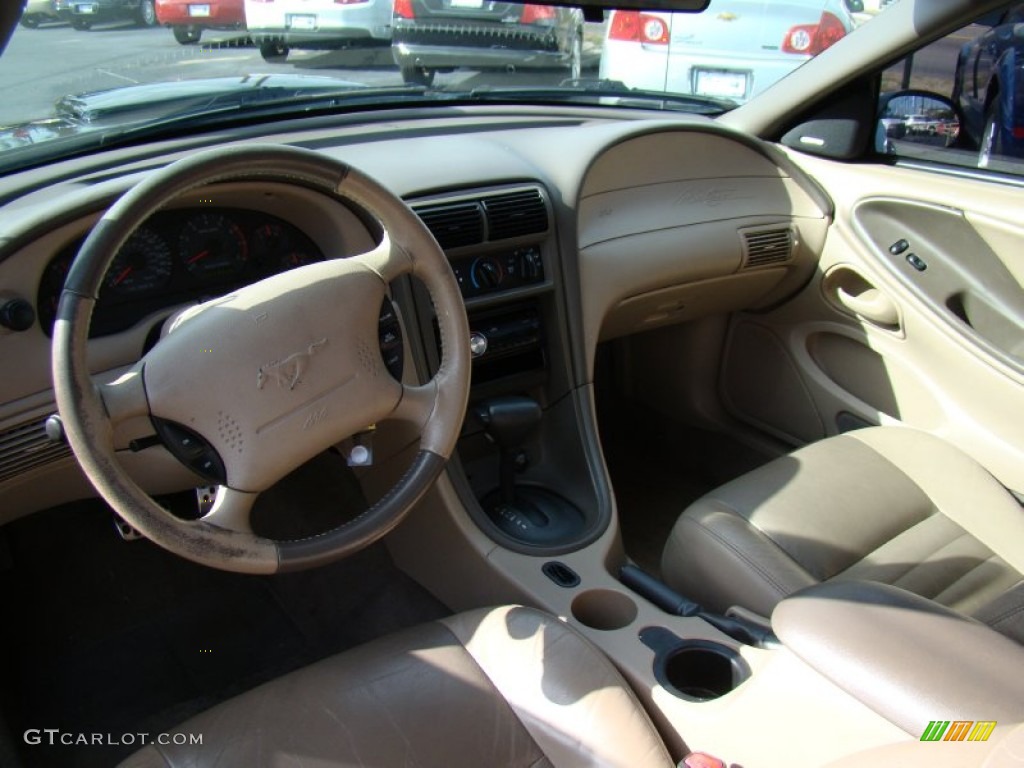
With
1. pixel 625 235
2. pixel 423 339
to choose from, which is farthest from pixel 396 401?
pixel 625 235

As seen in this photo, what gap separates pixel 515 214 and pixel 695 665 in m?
1.05

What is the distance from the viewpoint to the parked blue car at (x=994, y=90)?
240cm

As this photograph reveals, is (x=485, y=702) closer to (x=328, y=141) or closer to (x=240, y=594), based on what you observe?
(x=240, y=594)

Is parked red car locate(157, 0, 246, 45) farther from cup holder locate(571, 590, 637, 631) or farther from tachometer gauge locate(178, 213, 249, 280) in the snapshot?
cup holder locate(571, 590, 637, 631)

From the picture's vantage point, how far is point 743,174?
105 inches

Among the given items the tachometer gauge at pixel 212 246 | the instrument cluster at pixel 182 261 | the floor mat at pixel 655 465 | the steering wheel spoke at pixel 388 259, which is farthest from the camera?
the floor mat at pixel 655 465

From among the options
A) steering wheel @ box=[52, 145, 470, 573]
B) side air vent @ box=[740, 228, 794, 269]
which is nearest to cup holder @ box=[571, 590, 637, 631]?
steering wheel @ box=[52, 145, 470, 573]

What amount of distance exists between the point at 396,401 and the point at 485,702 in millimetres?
505

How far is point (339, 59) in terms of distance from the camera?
2.37 metres

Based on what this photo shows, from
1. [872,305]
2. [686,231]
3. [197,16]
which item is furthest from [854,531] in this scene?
[197,16]

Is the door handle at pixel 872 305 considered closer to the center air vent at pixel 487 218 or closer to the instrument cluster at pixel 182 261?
the center air vent at pixel 487 218

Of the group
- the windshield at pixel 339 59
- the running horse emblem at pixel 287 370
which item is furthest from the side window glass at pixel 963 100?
the running horse emblem at pixel 287 370

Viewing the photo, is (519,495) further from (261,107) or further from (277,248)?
(261,107)

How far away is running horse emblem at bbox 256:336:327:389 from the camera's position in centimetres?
132
